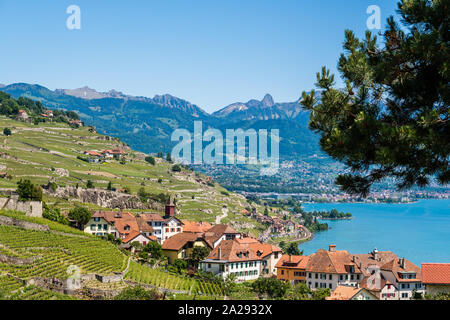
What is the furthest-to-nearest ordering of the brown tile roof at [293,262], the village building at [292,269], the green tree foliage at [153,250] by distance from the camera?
the brown tile roof at [293,262] → the village building at [292,269] → the green tree foliage at [153,250]

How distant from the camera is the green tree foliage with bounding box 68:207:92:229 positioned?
168 ft

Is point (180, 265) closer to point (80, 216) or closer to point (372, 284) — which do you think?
point (80, 216)

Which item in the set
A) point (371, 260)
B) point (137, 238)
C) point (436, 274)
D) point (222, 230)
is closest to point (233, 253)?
point (137, 238)

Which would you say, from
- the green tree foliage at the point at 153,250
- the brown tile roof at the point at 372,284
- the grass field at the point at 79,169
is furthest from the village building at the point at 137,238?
the brown tile roof at the point at 372,284

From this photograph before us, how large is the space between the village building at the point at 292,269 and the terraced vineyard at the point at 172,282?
464 inches

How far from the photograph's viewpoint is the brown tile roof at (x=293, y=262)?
48.8m

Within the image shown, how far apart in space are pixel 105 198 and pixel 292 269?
3810 cm

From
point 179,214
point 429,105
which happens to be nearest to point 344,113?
point 429,105

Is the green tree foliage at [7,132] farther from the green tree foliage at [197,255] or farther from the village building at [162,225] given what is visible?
the green tree foliage at [197,255]

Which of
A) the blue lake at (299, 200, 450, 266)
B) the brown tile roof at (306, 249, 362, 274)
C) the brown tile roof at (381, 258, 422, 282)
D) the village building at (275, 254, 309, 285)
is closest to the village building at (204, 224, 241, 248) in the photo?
the village building at (275, 254, 309, 285)

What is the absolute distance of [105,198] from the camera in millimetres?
75312

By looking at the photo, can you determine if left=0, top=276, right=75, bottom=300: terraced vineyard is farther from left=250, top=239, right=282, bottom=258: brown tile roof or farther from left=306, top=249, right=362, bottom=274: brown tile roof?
left=250, top=239, right=282, bottom=258: brown tile roof
